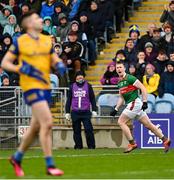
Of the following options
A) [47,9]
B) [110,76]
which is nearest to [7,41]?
[47,9]

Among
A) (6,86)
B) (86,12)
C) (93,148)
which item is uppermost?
(86,12)

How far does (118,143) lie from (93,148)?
1.36 m

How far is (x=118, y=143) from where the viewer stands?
997 inches

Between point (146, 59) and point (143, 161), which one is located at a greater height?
point (146, 59)

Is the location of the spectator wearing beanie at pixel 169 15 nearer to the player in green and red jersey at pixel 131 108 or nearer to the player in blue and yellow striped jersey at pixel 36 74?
the player in green and red jersey at pixel 131 108

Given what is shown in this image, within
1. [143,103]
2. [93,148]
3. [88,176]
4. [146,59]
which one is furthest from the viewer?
[146,59]

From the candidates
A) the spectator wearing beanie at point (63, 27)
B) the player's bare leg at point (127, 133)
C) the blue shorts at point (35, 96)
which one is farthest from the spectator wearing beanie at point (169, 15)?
the blue shorts at point (35, 96)

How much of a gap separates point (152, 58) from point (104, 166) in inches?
387

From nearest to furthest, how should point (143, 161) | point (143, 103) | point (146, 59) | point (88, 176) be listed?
point (88, 176) < point (143, 161) < point (143, 103) < point (146, 59)

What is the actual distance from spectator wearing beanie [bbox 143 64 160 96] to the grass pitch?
4.59 meters

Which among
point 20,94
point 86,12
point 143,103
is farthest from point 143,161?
point 86,12

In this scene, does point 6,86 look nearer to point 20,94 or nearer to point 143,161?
point 20,94

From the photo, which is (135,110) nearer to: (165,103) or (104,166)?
(165,103)

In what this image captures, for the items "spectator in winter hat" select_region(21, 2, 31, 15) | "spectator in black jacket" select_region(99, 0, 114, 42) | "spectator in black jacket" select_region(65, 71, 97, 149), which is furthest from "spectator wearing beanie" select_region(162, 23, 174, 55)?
"spectator in winter hat" select_region(21, 2, 31, 15)
